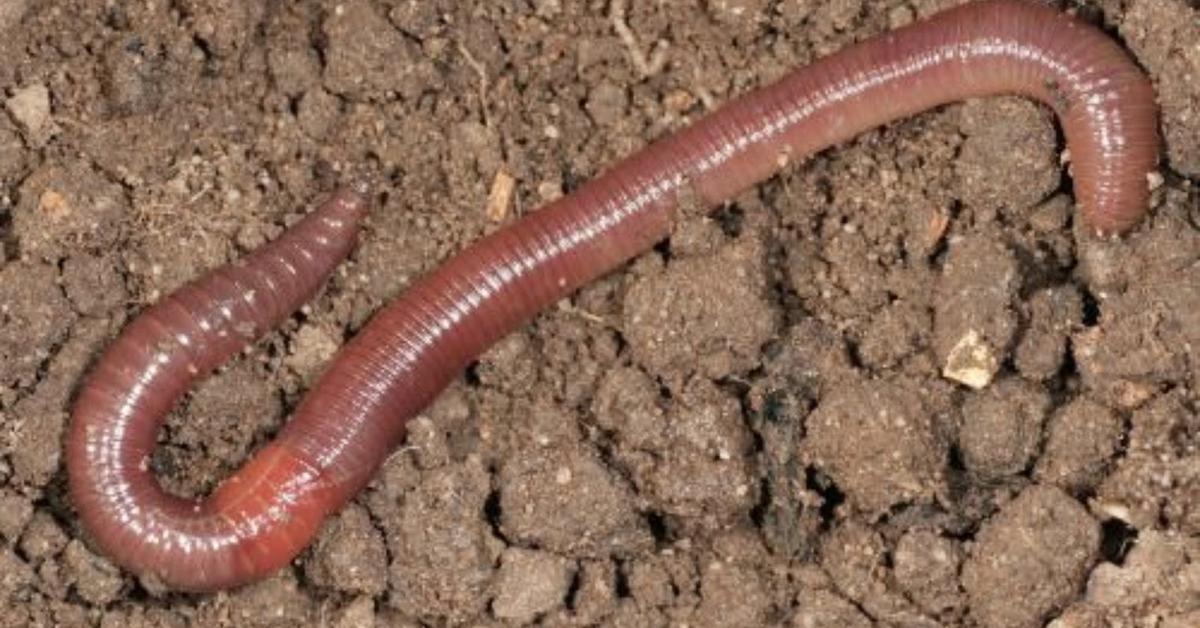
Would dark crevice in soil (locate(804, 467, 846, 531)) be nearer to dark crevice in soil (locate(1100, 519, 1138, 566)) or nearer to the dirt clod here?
the dirt clod

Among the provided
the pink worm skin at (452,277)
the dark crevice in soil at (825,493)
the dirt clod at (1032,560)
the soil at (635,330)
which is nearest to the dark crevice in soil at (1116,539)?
the soil at (635,330)

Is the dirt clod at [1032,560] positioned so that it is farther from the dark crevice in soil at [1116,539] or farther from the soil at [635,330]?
the dark crevice in soil at [1116,539]

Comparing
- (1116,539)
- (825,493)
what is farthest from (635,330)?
(1116,539)

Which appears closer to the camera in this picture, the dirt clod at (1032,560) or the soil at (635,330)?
the dirt clod at (1032,560)

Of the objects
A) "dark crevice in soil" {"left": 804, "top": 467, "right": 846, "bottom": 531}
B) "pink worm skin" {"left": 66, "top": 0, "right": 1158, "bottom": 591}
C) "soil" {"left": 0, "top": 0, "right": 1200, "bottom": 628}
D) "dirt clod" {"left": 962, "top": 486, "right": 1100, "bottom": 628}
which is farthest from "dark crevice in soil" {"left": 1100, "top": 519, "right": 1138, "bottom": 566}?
"pink worm skin" {"left": 66, "top": 0, "right": 1158, "bottom": 591}

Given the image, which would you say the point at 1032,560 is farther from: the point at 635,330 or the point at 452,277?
the point at 452,277

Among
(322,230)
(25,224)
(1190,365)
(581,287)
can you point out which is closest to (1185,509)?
(1190,365)

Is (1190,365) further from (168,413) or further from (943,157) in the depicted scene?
(168,413)
